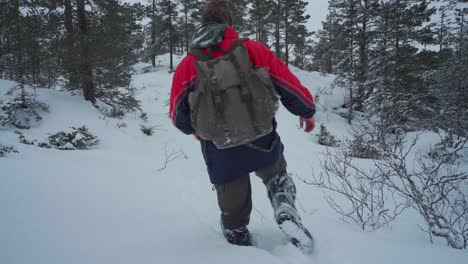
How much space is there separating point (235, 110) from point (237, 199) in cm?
66

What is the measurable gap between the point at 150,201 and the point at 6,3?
914 cm

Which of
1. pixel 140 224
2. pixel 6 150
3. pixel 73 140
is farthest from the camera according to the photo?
pixel 73 140

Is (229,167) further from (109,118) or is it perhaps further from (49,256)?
(109,118)

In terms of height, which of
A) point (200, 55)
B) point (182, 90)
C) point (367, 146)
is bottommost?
point (367, 146)

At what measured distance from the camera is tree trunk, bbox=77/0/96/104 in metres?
8.30

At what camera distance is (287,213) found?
1.72 meters

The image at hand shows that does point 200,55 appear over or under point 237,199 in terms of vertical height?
over

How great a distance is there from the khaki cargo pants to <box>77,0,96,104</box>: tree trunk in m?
8.58

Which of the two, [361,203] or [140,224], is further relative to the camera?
[361,203]

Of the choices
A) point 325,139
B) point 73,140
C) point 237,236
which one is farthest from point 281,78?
point 325,139

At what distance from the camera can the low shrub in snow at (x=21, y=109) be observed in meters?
6.65

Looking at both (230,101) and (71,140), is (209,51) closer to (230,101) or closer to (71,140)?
(230,101)

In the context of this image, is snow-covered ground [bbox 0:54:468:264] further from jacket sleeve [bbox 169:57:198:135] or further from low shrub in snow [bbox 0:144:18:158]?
jacket sleeve [bbox 169:57:198:135]

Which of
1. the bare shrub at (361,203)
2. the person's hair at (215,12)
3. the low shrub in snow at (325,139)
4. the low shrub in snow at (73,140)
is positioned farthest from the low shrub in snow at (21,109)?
the low shrub in snow at (325,139)
